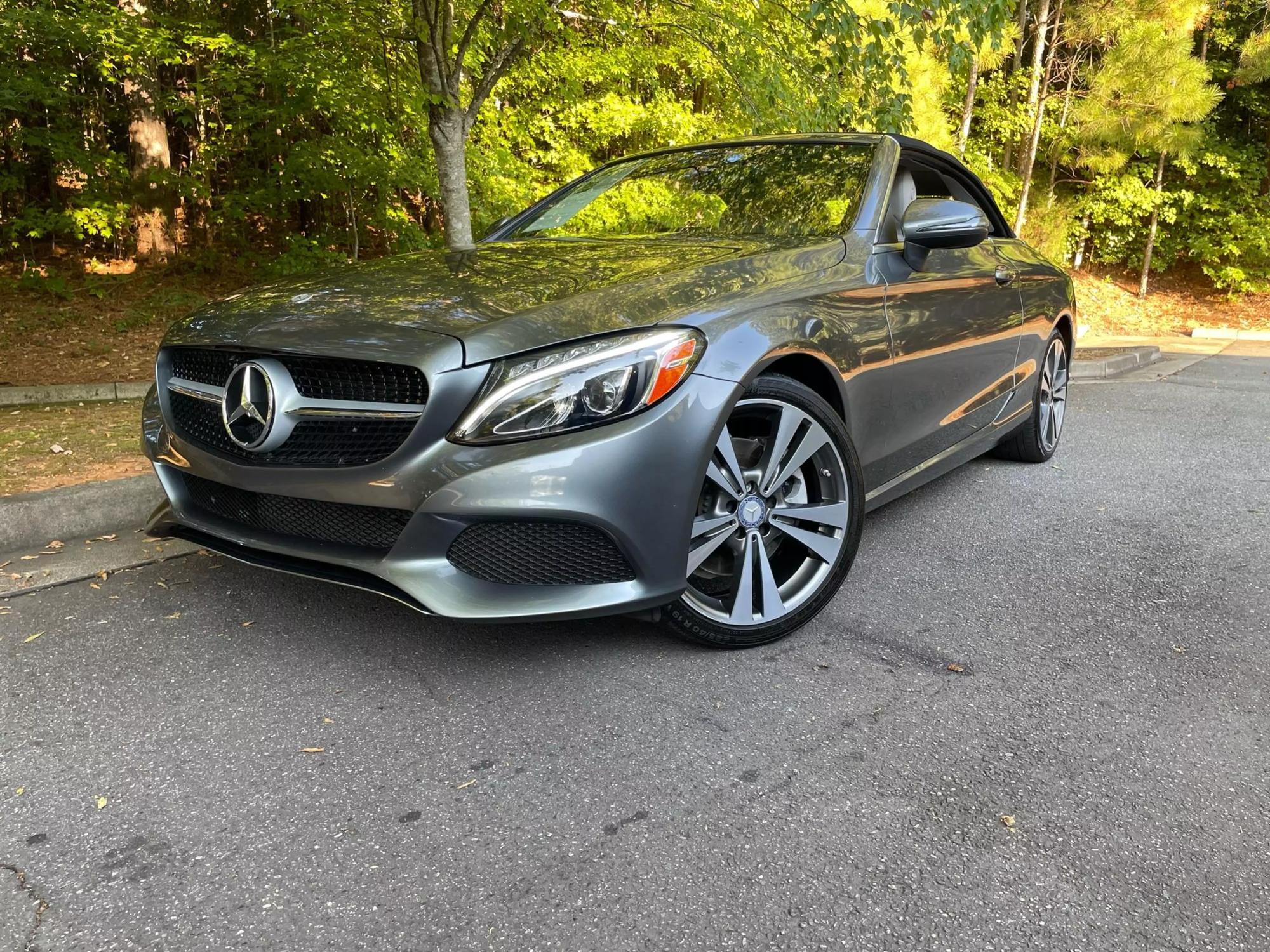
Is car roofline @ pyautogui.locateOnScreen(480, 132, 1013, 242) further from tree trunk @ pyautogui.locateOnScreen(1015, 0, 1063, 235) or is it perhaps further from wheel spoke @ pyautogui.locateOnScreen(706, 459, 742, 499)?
tree trunk @ pyautogui.locateOnScreen(1015, 0, 1063, 235)

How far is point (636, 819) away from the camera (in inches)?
71.4

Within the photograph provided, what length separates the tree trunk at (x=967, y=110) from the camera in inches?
546

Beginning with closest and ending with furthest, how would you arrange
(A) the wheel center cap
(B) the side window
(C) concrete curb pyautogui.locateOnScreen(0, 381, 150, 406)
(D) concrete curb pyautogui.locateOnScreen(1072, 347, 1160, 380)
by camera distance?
1. (A) the wheel center cap
2. (B) the side window
3. (C) concrete curb pyautogui.locateOnScreen(0, 381, 150, 406)
4. (D) concrete curb pyautogui.locateOnScreen(1072, 347, 1160, 380)

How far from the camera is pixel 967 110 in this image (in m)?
14.7

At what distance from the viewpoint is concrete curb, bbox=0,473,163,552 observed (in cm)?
329

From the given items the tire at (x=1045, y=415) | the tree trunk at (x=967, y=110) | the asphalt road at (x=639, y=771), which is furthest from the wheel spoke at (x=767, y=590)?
the tree trunk at (x=967, y=110)

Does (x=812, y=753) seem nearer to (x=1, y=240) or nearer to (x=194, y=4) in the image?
(x=194, y=4)

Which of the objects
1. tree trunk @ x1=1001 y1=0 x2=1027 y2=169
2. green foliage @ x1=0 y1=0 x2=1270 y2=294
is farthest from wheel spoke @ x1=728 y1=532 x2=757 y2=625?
tree trunk @ x1=1001 y1=0 x2=1027 y2=169

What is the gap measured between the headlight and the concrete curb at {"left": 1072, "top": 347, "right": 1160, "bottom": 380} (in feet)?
25.9

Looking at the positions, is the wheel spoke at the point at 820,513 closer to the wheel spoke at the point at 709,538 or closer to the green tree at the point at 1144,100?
the wheel spoke at the point at 709,538

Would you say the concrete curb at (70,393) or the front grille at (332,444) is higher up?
the front grille at (332,444)

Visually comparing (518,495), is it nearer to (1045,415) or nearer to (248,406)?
(248,406)

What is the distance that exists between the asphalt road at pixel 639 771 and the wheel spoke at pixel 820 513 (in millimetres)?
342

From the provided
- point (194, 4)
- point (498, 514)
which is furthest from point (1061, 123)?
point (498, 514)
